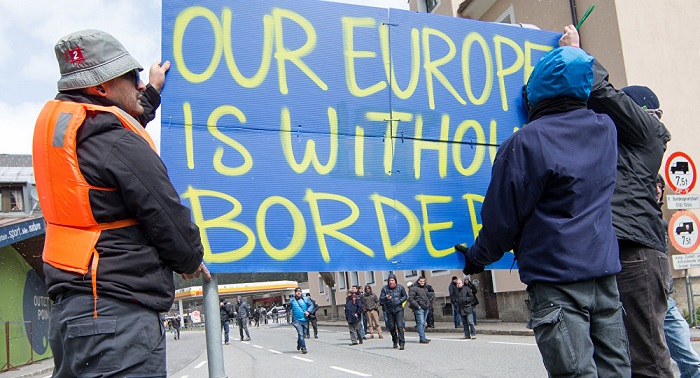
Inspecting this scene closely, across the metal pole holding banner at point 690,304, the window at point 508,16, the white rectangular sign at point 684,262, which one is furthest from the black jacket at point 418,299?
the window at point 508,16

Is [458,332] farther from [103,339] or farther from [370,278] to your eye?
[103,339]

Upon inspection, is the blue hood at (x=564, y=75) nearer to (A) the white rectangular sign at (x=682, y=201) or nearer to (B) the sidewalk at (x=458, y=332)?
(A) the white rectangular sign at (x=682, y=201)

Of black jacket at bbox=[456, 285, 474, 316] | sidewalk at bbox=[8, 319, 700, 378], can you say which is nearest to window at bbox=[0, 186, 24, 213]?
sidewalk at bbox=[8, 319, 700, 378]

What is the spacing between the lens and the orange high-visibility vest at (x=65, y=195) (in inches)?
80.3

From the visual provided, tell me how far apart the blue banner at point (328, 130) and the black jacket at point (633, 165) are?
88cm

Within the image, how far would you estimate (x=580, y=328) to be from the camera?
2.43 metres

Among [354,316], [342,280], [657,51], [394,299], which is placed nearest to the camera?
[657,51]

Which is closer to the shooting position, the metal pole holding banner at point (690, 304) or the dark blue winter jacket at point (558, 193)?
the dark blue winter jacket at point (558, 193)

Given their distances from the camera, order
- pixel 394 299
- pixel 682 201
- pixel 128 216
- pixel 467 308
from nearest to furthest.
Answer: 1. pixel 128 216
2. pixel 682 201
3. pixel 467 308
4. pixel 394 299

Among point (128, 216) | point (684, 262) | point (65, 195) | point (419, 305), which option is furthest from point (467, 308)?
point (65, 195)

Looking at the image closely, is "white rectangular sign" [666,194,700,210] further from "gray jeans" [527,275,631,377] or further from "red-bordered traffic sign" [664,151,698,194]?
"gray jeans" [527,275,631,377]

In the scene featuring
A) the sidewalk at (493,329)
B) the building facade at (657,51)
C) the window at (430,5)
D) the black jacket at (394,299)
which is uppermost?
the window at (430,5)

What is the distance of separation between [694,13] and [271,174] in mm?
13585

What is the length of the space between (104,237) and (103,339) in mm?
329
